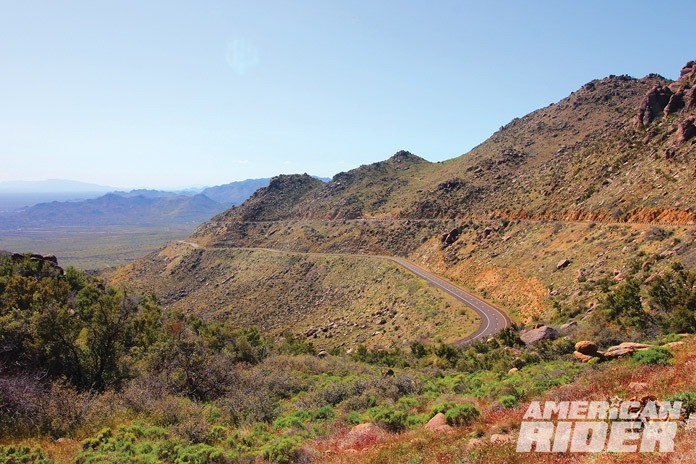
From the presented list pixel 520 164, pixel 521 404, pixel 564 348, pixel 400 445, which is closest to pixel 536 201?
pixel 520 164

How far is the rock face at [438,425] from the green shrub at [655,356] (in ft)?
23.5

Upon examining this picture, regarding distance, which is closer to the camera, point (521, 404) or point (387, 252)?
point (521, 404)

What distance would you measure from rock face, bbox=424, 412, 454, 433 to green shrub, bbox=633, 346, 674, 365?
7.16m

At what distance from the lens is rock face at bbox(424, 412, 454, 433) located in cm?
1094

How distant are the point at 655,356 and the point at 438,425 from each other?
793cm

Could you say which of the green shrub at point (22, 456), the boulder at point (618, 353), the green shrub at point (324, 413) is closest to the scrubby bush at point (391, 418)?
the green shrub at point (324, 413)

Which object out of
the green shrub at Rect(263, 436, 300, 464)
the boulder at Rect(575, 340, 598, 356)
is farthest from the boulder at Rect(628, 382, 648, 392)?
the green shrub at Rect(263, 436, 300, 464)

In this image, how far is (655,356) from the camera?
12719mm

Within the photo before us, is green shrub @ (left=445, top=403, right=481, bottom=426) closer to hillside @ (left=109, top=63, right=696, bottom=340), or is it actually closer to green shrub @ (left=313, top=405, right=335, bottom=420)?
green shrub @ (left=313, top=405, right=335, bottom=420)

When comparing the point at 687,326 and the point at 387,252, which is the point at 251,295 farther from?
the point at 687,326

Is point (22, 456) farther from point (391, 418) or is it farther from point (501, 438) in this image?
point (501, 438)

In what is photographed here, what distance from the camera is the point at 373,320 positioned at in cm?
5131

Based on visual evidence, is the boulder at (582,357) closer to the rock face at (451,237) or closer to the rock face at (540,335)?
the rock face at (540,335)

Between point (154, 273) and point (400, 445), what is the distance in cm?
11648
